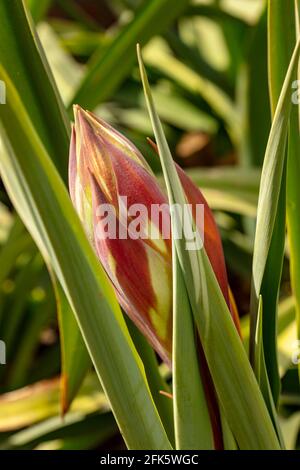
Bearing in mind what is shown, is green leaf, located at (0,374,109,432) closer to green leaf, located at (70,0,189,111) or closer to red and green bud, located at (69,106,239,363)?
green leaf, located at (70,0,189,111)

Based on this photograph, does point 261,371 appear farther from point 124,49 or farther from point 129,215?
point 124,49

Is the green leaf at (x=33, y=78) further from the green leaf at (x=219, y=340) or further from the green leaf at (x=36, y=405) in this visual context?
the green leaf at (x=36, y=405)

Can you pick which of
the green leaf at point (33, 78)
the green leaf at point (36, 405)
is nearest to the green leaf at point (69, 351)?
the green leaf at point (33, 78)

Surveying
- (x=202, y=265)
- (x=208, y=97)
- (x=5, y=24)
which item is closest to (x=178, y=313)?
(x=202, y=265)

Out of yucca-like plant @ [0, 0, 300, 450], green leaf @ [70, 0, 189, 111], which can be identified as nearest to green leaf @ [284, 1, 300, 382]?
yucca-like plant @ [0, 0, 300, 450]

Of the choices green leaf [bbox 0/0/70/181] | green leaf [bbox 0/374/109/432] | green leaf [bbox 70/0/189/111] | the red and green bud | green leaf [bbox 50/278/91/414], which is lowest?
green leaf [bbox 0/374/109/432]

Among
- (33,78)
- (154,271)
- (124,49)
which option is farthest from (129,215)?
(124,49)

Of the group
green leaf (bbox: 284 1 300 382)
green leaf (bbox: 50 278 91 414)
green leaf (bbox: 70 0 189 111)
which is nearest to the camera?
green leaf (bbox: 284 1 300 382)
